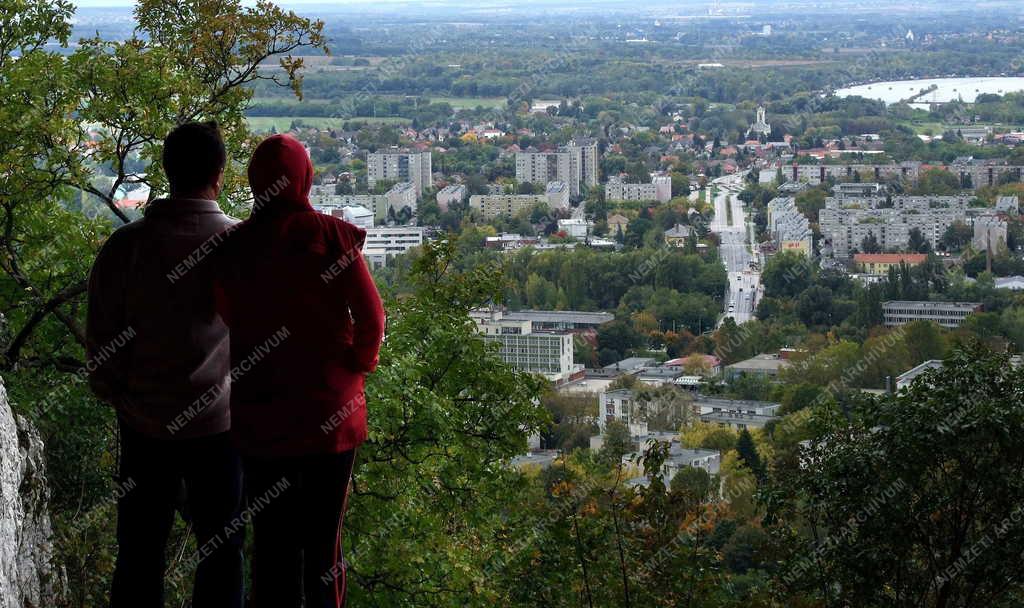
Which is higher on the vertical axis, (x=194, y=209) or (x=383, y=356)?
(x=194, y=209)

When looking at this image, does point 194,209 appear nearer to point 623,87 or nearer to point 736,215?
point 736,215

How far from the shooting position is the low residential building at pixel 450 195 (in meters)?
52.5

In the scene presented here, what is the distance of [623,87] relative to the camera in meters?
87.1

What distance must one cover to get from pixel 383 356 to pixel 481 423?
146 centimetres

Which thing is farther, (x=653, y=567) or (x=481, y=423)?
(x=481, y=423)

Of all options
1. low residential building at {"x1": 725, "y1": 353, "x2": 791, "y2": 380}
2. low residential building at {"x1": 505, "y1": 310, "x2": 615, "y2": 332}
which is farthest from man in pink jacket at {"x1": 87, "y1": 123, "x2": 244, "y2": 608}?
low residential building at {"x1": 505, "y1": 310, "x2": 615, "y2": 332}

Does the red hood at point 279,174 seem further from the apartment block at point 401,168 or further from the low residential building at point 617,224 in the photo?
the apartment block at point 401,168

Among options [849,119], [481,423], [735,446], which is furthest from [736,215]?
[481,423]

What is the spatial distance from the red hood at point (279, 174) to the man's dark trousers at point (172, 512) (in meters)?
0.37

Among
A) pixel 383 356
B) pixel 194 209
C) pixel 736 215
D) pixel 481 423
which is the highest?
pixel 194 209

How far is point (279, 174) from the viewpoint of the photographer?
6.66ft

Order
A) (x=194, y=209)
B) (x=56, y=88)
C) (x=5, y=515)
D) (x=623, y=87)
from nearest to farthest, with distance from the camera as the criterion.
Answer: (x=194, y=209) < (x=5, y=515) < (x=56, y=88) < (x=623, y=87)

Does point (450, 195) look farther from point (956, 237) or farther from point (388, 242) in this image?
point (956, 237)

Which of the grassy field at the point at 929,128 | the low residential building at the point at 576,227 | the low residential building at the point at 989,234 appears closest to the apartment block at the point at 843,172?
the low residential building at the point at 989,234
